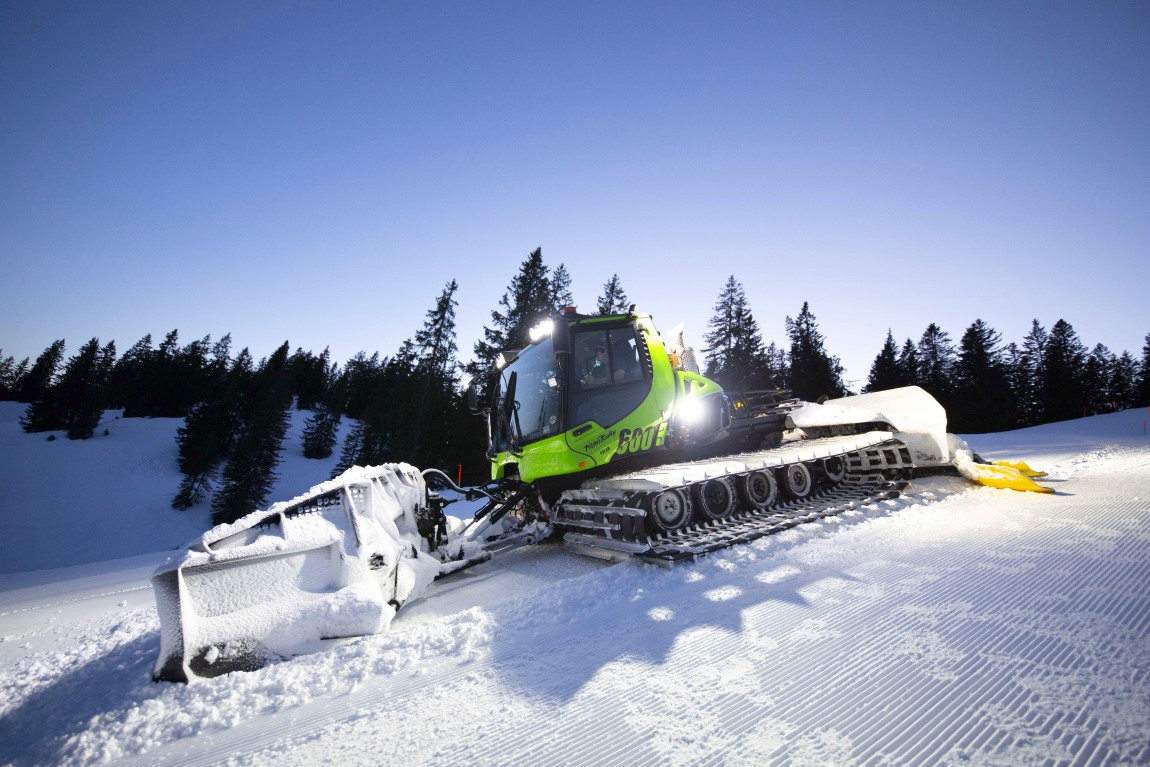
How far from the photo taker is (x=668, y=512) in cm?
509

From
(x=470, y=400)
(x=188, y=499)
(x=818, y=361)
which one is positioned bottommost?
(x=188, y=499)

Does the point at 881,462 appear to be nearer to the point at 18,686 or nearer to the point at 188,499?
the point at 18,686

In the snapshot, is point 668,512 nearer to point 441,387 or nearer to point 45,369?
point 441,387

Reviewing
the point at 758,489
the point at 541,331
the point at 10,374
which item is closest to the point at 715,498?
the point at 758,489

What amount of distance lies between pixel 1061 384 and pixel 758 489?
65.2 m

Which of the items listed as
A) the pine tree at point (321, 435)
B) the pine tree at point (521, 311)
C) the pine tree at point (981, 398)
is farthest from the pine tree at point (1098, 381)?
the pine tree at point (321, 435)

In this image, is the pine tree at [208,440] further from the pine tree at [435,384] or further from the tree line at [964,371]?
the tree line at [964,371]

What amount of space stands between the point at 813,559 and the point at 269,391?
47529 mm

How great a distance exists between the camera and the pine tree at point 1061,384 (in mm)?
48562

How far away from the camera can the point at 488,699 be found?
229cm

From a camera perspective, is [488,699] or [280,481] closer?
[488,699]

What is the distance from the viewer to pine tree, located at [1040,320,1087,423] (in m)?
48.6

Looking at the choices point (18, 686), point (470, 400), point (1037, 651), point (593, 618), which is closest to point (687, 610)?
point (593, 618)

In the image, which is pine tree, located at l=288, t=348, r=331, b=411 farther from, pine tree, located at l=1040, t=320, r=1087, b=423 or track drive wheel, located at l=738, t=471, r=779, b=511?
pine tree, located at l=1040, t=320, r=1087, b=423
